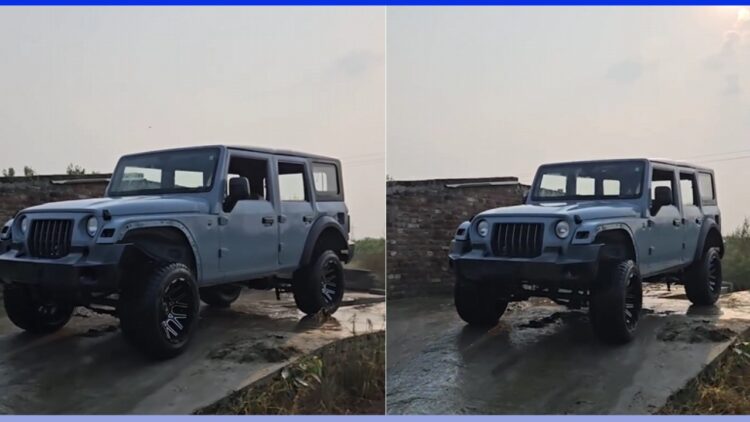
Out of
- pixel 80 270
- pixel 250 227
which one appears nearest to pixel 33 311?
pixel 80 270

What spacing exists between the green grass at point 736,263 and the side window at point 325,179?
3.49 meters

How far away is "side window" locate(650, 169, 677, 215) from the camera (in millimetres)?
4980

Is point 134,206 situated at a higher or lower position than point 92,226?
higher

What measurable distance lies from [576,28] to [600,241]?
153cm

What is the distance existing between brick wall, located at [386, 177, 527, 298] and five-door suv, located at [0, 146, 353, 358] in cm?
57

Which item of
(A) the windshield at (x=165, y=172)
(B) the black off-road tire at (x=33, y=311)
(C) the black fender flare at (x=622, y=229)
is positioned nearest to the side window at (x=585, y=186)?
(C) the black fender flare at (x=622, y=229)

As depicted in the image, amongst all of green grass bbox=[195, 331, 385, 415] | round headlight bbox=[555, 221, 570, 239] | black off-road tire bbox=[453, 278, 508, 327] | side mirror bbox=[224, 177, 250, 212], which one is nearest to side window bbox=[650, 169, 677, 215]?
round headlight bbox=[555, 221, 570, 239]

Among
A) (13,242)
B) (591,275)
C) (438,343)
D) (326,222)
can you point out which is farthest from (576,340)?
(13,242)

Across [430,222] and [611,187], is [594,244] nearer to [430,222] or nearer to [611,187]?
[611,187]

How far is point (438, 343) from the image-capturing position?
4.56m

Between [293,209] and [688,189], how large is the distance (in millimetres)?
3382

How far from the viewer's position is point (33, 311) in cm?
445

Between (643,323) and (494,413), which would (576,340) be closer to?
(643,323)

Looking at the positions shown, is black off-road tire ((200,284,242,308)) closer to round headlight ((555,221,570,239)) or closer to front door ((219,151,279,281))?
front door ((219,151,279,281))
